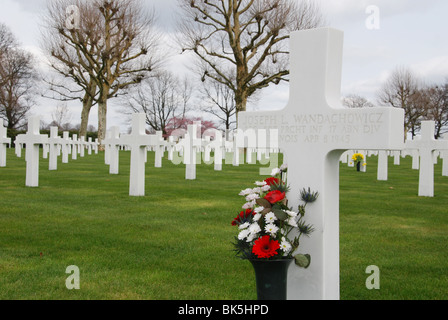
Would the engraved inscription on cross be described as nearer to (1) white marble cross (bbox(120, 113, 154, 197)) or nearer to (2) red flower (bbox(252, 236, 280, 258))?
(2) red flower (bbox(252, 236, 280, 258))

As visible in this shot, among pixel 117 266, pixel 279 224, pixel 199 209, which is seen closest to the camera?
pixel 279 224

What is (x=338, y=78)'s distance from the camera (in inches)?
173

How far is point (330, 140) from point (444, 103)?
62.0 metres

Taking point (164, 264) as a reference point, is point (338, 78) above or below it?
above

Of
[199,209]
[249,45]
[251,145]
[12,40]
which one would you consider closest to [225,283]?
[251,145]

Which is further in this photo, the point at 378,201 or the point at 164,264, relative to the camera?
the point at 378,201

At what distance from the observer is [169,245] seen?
246 inches

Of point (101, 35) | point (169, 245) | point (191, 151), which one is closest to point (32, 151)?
point (191, 151)

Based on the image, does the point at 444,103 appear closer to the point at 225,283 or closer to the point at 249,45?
the point at 249,45

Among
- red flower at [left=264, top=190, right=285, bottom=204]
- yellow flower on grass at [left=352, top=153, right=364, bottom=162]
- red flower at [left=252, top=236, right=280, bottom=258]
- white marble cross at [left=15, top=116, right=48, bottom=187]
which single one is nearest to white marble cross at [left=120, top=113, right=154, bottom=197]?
white marble cross at [left=15, top=116, right=48, bottom=187]

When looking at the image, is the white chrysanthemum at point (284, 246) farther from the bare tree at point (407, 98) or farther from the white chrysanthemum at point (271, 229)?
the bare tree at point (407, 98)

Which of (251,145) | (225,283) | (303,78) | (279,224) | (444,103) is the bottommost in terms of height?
(225,283)

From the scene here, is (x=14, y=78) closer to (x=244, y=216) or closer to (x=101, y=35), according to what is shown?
(x=101, y=35)

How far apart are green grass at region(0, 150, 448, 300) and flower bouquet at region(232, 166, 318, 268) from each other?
0.58 meters
